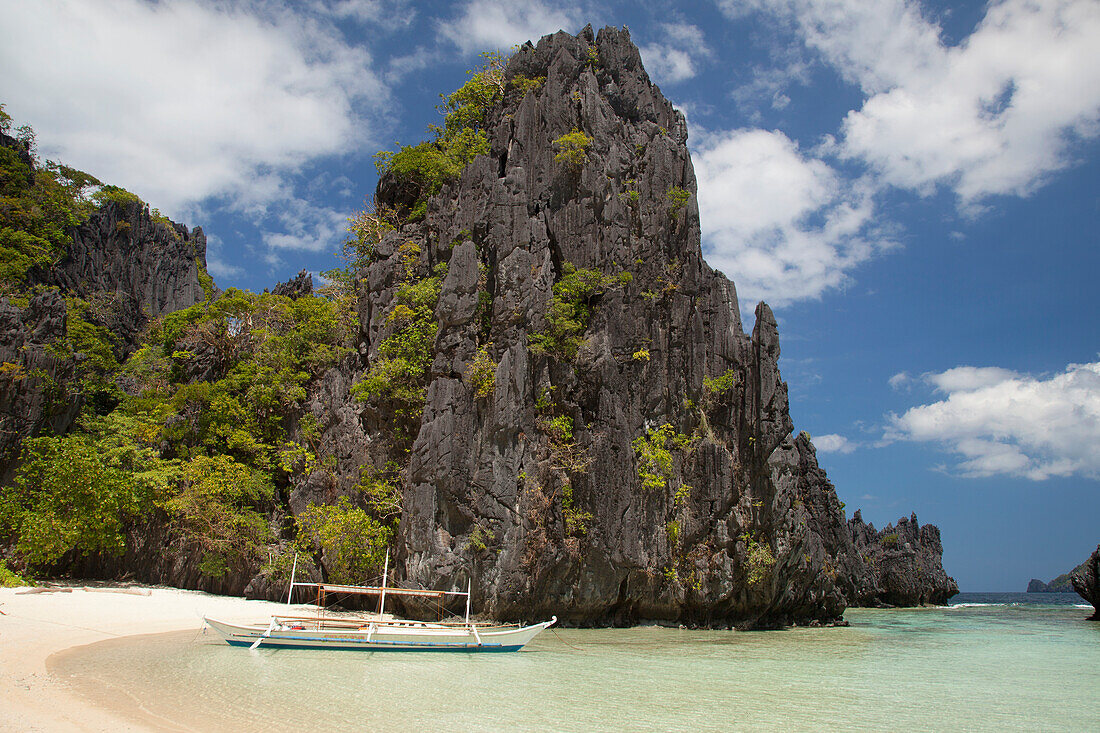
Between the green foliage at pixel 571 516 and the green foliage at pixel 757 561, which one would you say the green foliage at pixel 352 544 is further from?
the green foliage at pixel 757 561

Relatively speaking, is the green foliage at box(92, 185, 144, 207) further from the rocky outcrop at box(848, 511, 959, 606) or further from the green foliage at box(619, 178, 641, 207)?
the rocky outcrop at box(848, 511, 959, 606)

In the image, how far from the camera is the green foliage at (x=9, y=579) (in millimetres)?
19609

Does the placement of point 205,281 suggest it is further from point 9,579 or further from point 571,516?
point 571,516

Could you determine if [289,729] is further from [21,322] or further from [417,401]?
[21,322]

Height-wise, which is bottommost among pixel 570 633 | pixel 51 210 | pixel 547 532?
pixel 570 633

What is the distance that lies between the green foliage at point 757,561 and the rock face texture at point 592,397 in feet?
0.46

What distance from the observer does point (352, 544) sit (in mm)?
21969

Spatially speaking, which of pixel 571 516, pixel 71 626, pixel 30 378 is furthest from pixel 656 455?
pixel 30 378

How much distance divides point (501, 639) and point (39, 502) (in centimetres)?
1884

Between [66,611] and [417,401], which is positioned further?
[417,401]

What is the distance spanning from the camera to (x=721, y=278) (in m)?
28.7

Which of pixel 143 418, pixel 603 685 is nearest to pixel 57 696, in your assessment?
pixel 603 685

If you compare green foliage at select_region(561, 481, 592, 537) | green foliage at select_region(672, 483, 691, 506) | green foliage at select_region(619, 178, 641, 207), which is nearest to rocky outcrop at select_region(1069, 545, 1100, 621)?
green foliage at select_region(672, 483, 691, 506)

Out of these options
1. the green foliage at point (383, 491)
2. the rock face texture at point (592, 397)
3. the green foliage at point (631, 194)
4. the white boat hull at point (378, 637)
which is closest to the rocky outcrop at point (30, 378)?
the rock face texture at point (592, 397)
